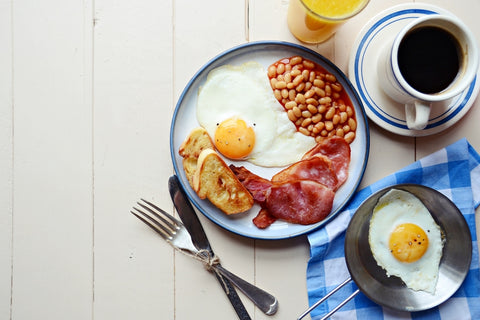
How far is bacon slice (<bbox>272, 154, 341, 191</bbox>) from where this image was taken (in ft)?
3.81

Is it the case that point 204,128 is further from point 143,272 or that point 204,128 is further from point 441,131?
point 441,131

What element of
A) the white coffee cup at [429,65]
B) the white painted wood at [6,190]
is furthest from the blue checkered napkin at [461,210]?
the white painted wood at [6,190]

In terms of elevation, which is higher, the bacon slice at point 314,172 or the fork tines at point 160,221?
the bacon slice at point 314,172

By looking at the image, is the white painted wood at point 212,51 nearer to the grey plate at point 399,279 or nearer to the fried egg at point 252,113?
the fried egg at point 252,113

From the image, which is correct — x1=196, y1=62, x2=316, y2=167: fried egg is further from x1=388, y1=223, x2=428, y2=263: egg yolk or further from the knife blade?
x1=388, y1=223, x2=428, y2=263: egg yolk

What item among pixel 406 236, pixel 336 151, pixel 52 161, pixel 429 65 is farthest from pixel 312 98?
pixel 52 161

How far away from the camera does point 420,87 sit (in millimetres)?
1062

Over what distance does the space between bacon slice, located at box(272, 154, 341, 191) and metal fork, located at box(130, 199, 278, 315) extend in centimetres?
30

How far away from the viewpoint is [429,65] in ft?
3.48

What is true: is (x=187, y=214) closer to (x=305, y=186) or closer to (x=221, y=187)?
(x=221, y=187)

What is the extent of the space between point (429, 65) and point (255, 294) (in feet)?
2.49

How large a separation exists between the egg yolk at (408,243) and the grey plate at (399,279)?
0.06m

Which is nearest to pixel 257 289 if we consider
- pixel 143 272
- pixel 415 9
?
pixel 143 272

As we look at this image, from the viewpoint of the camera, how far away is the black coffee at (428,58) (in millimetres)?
1050
